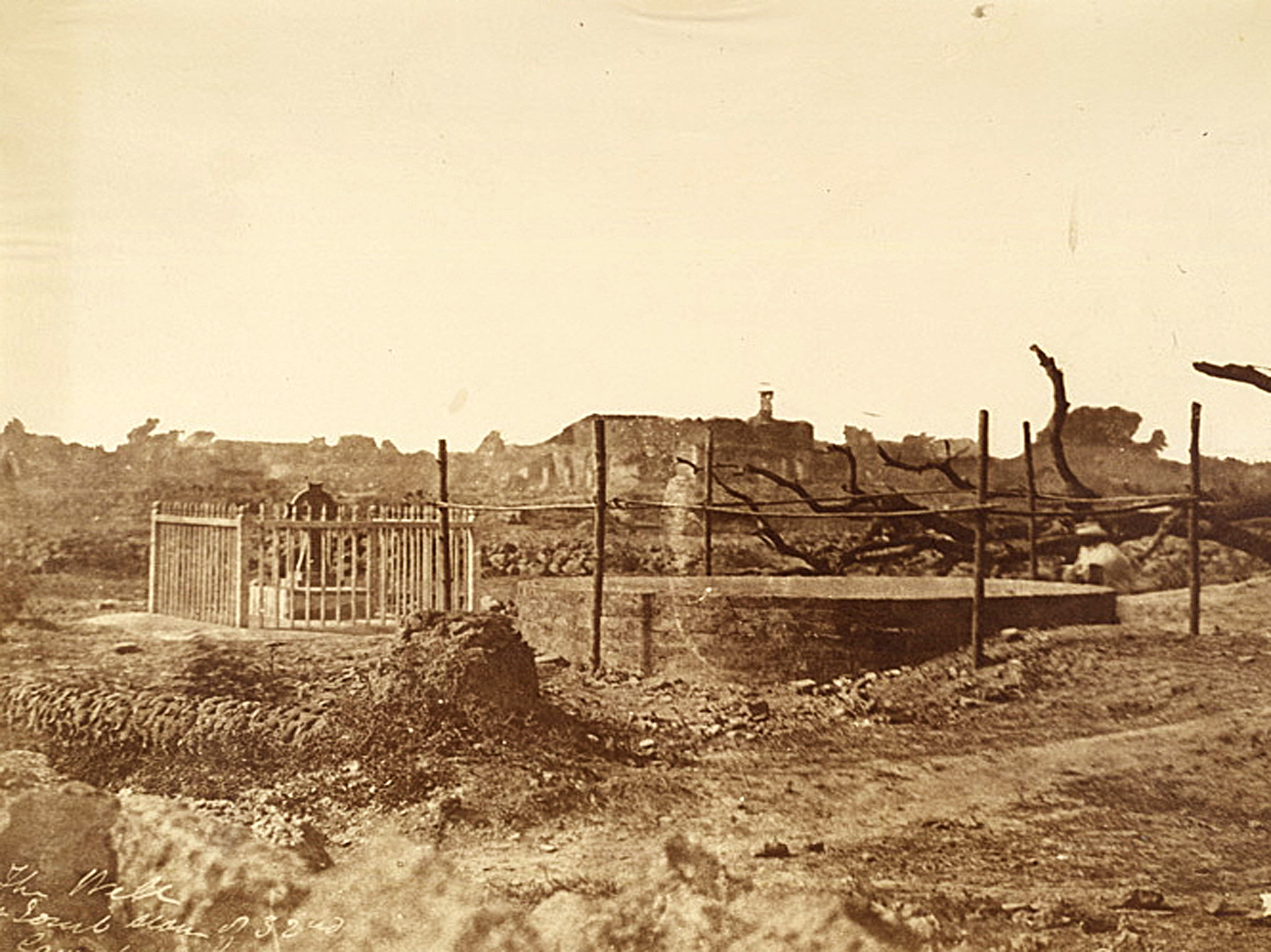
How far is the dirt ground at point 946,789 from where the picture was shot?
321 cm

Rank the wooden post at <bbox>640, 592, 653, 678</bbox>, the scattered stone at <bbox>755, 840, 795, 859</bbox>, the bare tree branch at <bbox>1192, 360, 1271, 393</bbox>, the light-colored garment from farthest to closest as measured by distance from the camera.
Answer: the light-colored garment
the wooden post at <bbox>640, 592, 653, 678</bbox>
the bare tree branch at <bbox>1192, 360, 1271, 393</bbox>
the scattered stone at <bbox>755, 840, 795, 859</bbox>

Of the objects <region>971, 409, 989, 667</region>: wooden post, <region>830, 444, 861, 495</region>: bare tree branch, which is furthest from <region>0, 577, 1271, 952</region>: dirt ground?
<region>830, 444, 861, 495</region>: bare tree branch

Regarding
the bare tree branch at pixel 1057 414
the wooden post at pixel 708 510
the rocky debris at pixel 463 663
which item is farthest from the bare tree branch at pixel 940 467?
the rocky debris at pixel 463 663

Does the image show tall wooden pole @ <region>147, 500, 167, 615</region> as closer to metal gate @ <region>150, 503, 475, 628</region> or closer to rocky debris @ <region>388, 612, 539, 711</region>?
metal gate @ <region>150, 503, 475, 628</region>

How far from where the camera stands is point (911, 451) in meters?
3.96

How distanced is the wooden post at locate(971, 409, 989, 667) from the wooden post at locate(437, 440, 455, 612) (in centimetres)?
211

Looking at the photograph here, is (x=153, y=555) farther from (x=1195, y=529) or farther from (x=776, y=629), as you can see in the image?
(x=1195, y=529)

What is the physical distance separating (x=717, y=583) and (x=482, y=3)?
2.57 m

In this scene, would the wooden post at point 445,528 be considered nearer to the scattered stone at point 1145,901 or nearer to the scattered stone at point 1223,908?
the scattered stone at point 1145,901

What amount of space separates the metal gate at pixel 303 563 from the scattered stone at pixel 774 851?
1.56 m

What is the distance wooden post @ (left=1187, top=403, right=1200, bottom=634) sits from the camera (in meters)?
3.57

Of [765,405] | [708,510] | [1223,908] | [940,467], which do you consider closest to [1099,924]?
[1223,908]

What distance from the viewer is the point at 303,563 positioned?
A: 3.81 m

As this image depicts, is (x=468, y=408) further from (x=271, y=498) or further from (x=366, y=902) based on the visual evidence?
(x=366, y=902)
